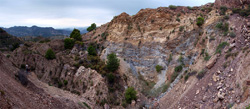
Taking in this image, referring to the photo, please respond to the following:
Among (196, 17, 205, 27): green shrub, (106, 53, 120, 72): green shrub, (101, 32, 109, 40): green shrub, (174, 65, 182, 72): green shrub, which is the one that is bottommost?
(174, 65, 182, 72): green shrub

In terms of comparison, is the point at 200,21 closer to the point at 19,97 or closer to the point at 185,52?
the point at 185,52

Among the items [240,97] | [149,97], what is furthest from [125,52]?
[240,97]

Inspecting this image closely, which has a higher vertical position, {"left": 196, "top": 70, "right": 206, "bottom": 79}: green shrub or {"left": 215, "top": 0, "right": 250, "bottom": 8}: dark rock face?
{"left": 215, "top": 0, "right": 250, "bottom": 8}: dark rock face

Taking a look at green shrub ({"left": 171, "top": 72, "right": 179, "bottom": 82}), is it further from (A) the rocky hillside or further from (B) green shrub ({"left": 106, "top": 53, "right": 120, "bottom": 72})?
(B) green shrub ({"left": 106, "top": 53, "right": 120, "bottom": 72})

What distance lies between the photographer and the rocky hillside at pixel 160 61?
517 inches

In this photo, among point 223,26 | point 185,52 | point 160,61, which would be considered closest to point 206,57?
point 223,26

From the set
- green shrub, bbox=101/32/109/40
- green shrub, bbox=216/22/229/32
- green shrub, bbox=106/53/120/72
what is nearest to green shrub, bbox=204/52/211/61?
green shrub, bbox=216/22/229/32

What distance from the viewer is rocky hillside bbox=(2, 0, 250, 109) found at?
1313 centimetres

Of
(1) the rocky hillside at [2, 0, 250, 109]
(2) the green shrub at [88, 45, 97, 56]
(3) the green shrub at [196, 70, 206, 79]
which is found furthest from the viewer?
(2) the green shrub at [88, 45, 97, 56]

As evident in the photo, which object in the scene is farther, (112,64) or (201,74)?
(112,64)

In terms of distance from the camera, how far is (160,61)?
23875mm

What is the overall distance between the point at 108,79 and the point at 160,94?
7.07m

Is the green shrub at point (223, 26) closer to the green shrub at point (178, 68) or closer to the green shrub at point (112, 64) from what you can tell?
the green shrub at point (178, 68)

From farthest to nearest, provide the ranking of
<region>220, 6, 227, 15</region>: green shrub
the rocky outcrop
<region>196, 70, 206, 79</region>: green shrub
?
<region>220, 6, 227, 15</region>: green shrub
<region>196, 70, 206, 79</region>: green shrub
the rocky outcrop
